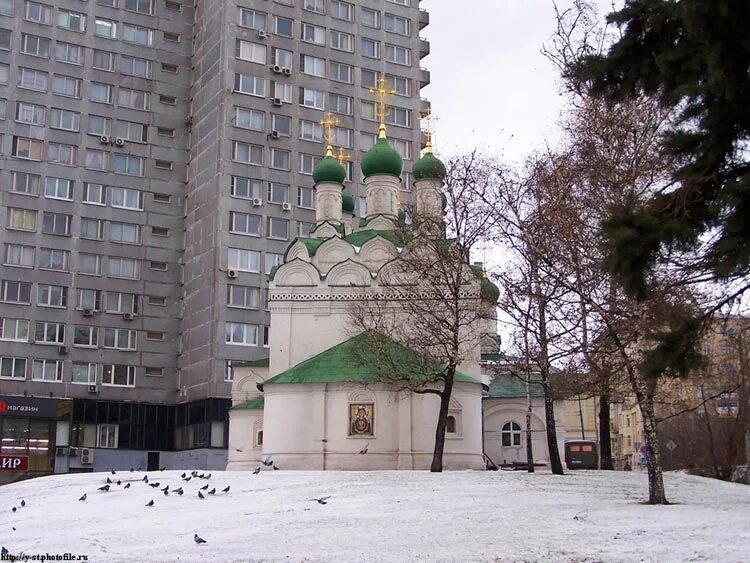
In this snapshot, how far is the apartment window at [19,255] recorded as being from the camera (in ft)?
148

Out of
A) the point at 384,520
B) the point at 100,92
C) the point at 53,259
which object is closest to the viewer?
the point at 384,520

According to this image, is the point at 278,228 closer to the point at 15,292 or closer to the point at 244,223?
the point at 244,223

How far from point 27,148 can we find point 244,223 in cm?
1166

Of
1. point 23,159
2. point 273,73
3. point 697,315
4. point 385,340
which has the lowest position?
point 697,315

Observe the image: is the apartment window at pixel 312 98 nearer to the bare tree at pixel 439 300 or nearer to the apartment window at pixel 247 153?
the apartment window at pixel 247 153

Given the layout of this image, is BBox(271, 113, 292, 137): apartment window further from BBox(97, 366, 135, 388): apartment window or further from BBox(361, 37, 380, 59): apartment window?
BBox(97, 366, 135, 388): apartment window

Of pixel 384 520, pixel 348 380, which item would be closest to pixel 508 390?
pixel 348 380

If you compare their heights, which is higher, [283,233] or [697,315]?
[283,233]

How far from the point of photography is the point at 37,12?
156ft

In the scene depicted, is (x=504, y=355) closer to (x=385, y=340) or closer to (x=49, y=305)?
(x=385, y=340)

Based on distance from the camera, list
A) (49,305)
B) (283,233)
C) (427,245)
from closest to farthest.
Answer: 1. (427,245)
2. (49,305)
3. (283,233)

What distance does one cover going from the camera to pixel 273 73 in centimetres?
5072

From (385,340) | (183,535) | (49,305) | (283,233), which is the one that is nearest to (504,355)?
(385,340)

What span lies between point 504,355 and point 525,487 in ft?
22.7
